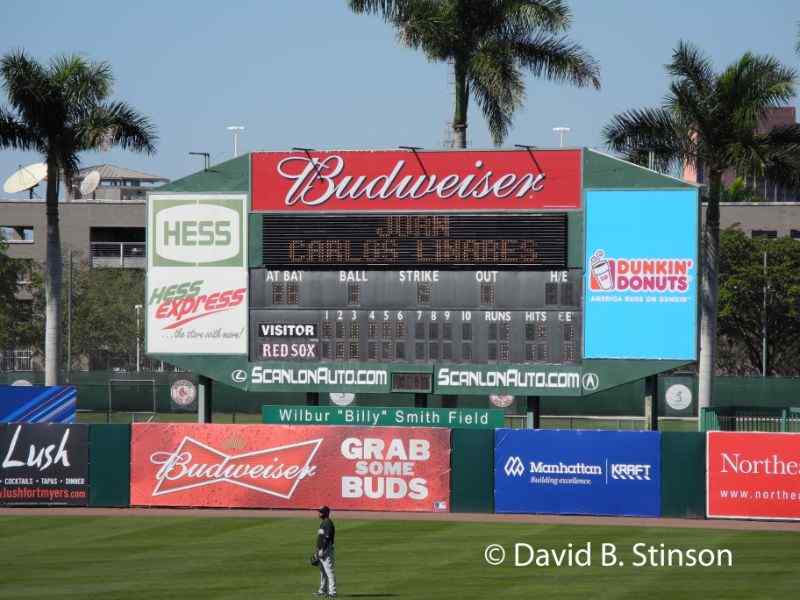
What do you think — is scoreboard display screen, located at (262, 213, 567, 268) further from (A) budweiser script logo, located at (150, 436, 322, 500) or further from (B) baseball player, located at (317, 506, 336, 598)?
(B) baseball player, located at (317, 506, 336, 598)

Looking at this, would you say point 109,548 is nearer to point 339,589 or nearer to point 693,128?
point 339,589

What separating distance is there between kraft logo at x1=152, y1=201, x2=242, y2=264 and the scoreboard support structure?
4cm

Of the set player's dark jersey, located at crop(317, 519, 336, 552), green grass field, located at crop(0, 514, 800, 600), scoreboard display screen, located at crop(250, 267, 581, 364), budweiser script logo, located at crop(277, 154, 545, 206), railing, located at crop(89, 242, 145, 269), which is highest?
railing, located at crop(89, 242, 145, 269)

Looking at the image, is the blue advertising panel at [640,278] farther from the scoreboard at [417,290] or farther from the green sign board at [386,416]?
the green sign board at [386,416]

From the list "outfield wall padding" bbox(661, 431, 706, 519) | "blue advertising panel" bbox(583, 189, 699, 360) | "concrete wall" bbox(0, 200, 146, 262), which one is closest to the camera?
"outfield wall padding" bbox(661, 431, 706, 519)

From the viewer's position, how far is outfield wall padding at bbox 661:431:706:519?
32.9 metres

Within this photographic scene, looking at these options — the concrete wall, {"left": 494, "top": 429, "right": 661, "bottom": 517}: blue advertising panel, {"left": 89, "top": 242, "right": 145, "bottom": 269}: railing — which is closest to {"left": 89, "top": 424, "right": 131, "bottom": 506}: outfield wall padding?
{"left": 494, "top": 429, "right": 661, "bottom": 517}: blue advertising panel

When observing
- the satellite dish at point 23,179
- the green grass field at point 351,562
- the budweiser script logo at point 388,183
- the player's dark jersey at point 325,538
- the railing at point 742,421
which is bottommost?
the green grass field at point 351,562

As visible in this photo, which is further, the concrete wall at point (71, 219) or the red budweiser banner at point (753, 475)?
the concrete wall at point (71, 219)

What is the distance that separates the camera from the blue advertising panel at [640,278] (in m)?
34.5

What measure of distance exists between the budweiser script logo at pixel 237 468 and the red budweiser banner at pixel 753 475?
9.09 metres

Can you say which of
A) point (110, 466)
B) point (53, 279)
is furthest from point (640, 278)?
point (53, 279)

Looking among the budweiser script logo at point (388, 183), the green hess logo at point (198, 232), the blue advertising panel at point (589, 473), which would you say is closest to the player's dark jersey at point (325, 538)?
the blue advertising panel at point (589, 473)

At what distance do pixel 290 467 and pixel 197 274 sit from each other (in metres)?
5.75
